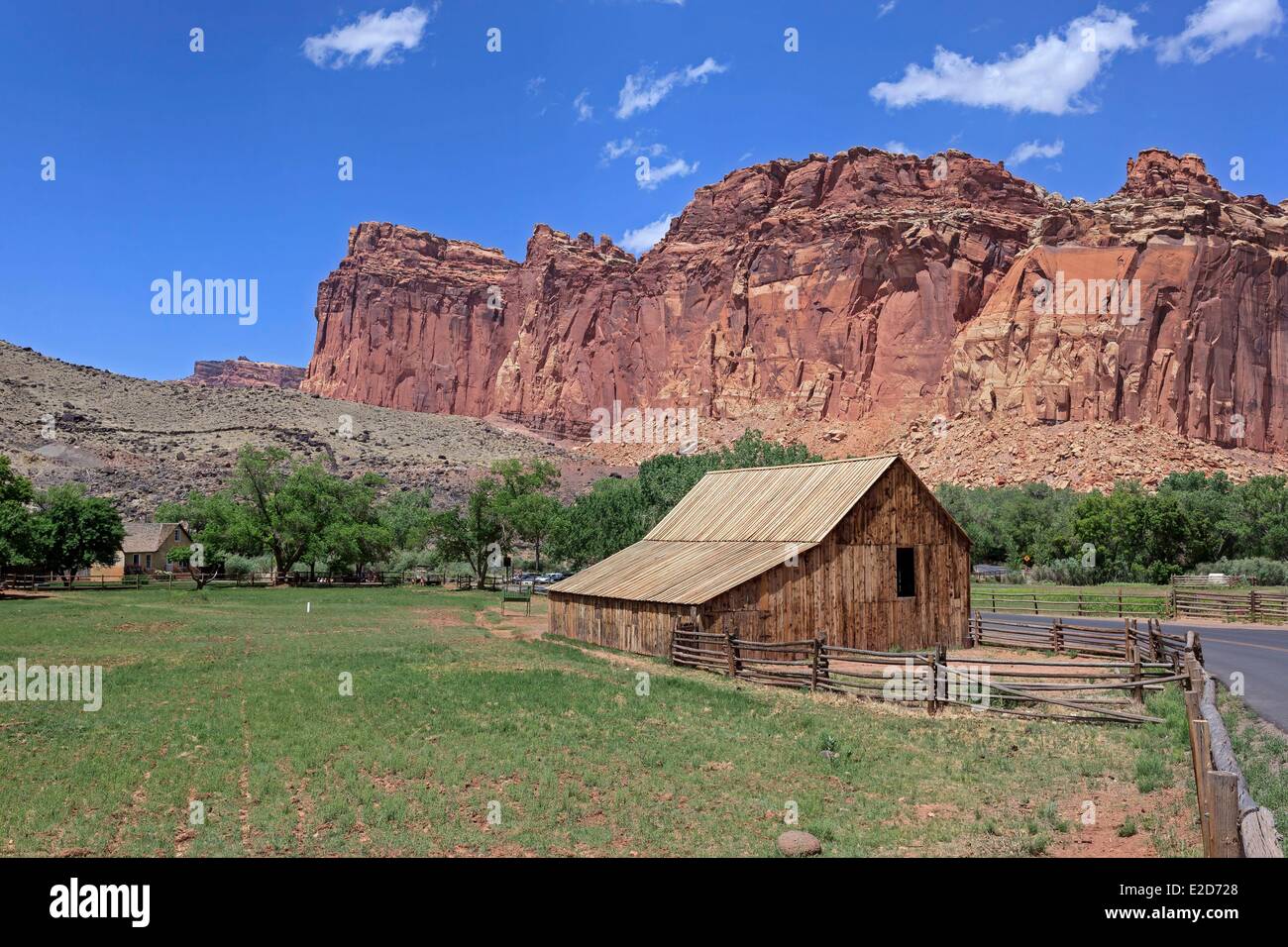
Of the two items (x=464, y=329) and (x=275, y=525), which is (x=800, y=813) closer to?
(x=275, y=525)

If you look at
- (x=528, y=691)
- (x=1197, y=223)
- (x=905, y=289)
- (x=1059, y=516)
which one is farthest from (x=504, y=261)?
(x=528, y=691)

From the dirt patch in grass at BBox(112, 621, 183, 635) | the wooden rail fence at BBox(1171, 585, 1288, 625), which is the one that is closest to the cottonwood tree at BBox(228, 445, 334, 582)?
the dirt patch in grass at BBox(112, 621, 183, 635)

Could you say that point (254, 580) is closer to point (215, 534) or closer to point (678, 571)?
point (215, 534)

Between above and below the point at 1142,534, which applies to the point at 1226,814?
below

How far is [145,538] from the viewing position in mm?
69375

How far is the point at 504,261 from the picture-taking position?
185m

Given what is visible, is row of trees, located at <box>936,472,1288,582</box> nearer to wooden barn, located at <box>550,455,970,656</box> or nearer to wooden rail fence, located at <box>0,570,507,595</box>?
wooden barn, located at <box>550,455,970,656</box>

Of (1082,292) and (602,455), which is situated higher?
(1082,292)

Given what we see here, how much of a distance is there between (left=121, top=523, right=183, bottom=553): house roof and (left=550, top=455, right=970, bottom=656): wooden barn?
5382 centimetres

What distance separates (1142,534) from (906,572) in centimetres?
3706

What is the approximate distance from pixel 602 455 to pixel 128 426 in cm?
6331

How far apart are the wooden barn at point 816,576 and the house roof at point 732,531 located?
0.21 ft

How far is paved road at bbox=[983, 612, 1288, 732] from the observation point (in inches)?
614

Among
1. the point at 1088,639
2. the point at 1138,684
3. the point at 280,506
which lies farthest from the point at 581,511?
the point at 1138,684
